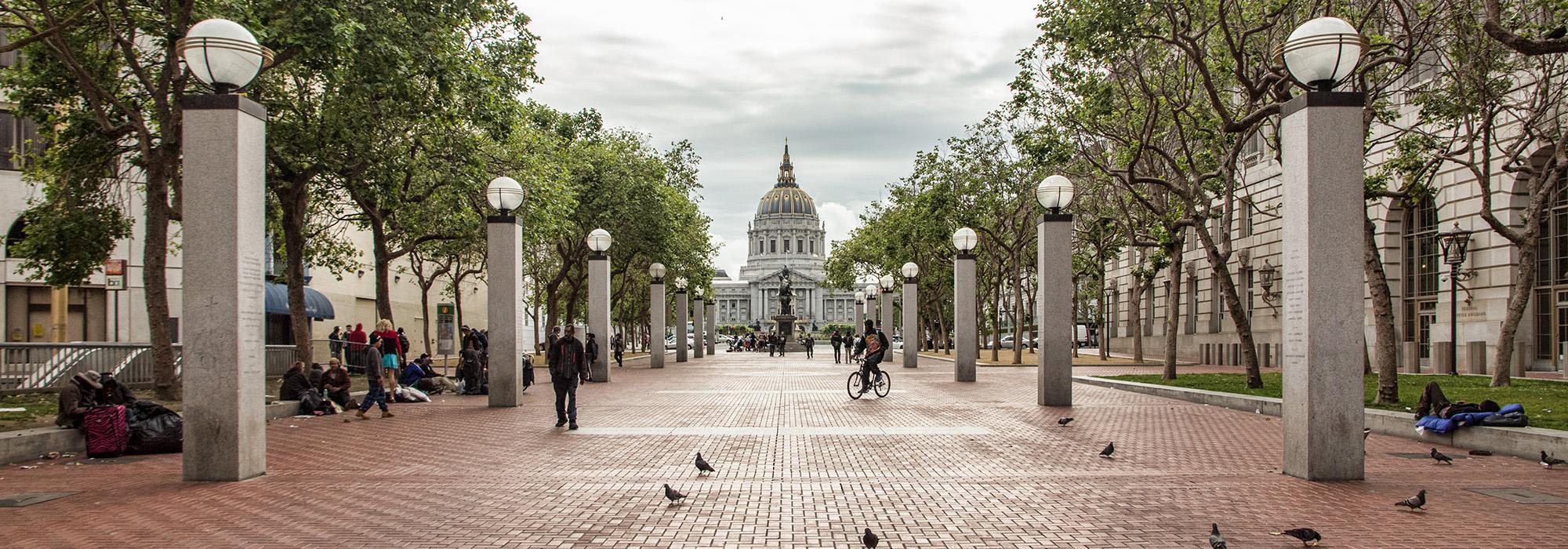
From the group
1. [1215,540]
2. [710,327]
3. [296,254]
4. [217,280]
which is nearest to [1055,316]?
[1215,540]

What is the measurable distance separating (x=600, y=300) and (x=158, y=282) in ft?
37.4

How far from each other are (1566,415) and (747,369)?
Result: 1077 inches

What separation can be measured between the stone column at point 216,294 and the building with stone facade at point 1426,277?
16.9 meters

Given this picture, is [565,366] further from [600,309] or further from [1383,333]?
[600,309]

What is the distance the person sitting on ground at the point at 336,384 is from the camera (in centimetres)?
1816

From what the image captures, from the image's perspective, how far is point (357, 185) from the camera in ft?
78.0

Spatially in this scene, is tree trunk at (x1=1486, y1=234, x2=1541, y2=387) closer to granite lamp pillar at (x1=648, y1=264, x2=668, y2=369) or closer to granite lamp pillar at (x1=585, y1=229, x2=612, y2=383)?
granite lamp pillar at (x1=585, y1=229, x2=612, y2=383)

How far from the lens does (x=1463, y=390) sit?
63.2ft

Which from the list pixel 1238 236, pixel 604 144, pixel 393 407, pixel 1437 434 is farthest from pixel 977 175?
pixel 1437 434

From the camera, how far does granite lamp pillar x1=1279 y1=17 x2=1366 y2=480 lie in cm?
972

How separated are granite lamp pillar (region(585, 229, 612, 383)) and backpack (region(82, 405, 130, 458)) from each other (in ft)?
49.2

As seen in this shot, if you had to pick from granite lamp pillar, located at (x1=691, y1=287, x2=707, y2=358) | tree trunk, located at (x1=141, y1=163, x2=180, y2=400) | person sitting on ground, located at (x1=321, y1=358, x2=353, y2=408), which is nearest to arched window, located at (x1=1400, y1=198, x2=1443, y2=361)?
person sitting on ground, located at (x1=321, y1=358, x2=353, y2=408)

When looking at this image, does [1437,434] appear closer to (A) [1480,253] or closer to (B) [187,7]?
(B) [187,7]

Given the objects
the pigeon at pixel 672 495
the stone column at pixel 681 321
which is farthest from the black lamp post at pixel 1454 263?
the stone column at pixel 681 321
